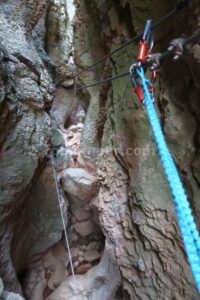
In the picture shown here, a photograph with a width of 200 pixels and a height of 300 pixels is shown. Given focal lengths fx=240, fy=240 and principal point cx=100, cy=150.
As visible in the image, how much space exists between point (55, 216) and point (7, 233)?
1294mm

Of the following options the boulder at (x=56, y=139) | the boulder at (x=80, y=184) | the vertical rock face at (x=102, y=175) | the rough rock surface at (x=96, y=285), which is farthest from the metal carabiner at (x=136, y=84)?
the boulder at (x=56, y=139)

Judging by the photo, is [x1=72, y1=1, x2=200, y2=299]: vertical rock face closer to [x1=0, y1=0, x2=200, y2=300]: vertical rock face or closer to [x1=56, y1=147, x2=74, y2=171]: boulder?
[x1=0, y1=0, x2=200, y2=300]: vertical rock face

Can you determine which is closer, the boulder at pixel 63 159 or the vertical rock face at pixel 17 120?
the vertical rock face at pixel 17 120

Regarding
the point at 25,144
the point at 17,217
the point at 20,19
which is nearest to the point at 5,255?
the point at 17,217

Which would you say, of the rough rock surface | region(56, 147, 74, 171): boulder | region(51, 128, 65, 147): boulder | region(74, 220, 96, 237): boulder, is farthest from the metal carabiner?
region(51, 128, 65, 147): boulder

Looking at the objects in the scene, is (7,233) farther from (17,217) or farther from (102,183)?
(102,183)

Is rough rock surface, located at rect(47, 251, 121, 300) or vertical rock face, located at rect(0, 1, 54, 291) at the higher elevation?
vertical rock face, located at rect(0, 1, 54, 291)

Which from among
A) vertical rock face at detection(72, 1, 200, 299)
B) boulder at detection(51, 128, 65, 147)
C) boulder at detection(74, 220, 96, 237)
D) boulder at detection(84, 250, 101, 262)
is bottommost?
boulder at detection(84, 250, 101, 262)

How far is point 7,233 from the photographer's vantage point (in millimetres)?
2734

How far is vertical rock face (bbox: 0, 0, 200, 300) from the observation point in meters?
1.87

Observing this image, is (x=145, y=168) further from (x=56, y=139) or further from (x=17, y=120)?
(x=56, y=139)

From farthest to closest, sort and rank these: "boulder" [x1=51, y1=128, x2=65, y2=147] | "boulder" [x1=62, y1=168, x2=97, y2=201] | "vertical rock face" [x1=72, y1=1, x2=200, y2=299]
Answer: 1. "boulder" [x1=51, y1=128, x2=65, y2=147]
2. "boulder" [x1=62, y1=168, x2=97, y2=201]
3. "vertical rock face" [x1=72, y1=1, x2=200, y2=299]

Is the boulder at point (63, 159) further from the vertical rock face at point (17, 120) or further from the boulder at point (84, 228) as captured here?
the vertical rock face at point (17, 120)

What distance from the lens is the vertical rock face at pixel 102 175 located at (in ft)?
6.14
